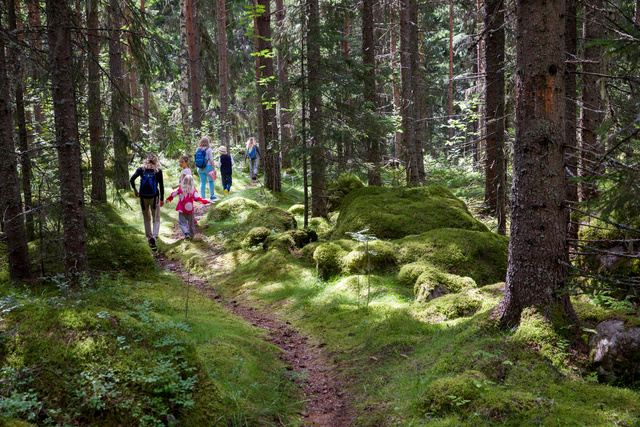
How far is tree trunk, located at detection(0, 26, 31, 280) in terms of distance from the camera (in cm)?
563

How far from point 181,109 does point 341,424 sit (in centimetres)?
2198

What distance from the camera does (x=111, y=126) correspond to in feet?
22.1

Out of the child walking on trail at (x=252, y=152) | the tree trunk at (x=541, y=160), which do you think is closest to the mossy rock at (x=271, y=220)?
the child walking on trail at (x=252, y=152)

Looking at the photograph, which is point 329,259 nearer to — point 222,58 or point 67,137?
point 67,137

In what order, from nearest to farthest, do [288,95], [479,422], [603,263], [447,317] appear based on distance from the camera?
[479,422] → [447,317] → [603,263] → [288,95]

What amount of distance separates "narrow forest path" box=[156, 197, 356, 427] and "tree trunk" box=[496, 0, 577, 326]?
2300 millimetres

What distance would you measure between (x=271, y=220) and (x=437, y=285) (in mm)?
6446

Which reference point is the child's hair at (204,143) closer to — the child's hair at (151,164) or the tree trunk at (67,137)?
the child's hair at (151,164)

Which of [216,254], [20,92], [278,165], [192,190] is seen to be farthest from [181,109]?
[20,92]

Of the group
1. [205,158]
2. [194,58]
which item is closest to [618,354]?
[205,158]

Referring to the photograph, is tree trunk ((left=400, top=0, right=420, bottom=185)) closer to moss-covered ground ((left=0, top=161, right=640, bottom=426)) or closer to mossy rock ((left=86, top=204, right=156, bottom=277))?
moss-covered ground ((left=0, top=161, right=640, bottom=426))

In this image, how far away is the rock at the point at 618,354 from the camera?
376cm

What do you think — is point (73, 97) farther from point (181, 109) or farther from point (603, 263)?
point (181, 109)

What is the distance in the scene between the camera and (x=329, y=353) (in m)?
5.89
